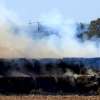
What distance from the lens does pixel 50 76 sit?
805 inches

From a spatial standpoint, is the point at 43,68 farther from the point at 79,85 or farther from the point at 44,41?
the point at 44,41

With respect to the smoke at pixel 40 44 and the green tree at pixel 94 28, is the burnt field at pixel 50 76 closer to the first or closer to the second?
the smoke at pixel 40 44

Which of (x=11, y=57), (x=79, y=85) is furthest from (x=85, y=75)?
(x=11, y=57)

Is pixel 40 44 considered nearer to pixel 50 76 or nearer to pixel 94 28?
pixel 50 76

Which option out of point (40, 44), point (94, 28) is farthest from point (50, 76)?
point (94, 28)

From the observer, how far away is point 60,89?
→ 20.0 metres

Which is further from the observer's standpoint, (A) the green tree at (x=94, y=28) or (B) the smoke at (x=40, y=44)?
(A) the green tree at (x=94, y=28)

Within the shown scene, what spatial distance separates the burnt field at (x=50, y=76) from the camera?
65.3ft

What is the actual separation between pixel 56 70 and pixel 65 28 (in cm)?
695

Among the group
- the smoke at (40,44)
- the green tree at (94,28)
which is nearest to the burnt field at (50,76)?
the smoke at (40,44)

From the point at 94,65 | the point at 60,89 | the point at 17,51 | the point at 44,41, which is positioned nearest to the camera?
the point at 60,89

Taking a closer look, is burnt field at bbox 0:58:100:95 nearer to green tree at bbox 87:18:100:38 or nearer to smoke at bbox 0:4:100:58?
smoke at bbox 0:4:100:58

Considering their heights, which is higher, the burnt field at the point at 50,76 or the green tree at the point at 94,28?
the green tree at the point at 94,28

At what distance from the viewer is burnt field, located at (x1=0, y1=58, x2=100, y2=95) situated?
19.9 metres
